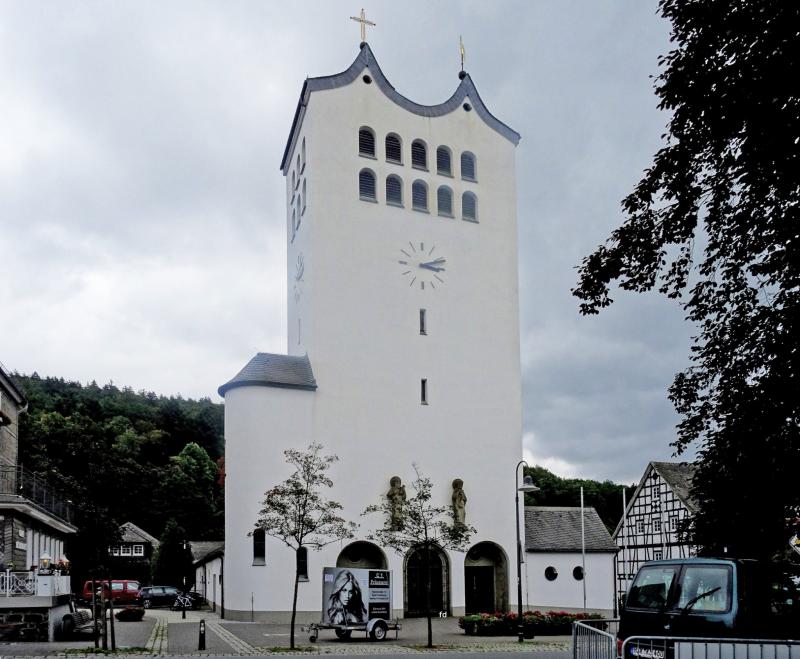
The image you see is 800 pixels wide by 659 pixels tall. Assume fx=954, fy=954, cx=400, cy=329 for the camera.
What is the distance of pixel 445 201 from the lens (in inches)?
1785

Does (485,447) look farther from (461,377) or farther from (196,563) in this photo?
Answer: (196,563)

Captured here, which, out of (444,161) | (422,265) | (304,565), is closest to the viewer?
(304,565)

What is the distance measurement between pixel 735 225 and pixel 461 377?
100ft

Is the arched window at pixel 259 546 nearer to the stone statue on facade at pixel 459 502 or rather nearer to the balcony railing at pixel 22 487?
the balcony railing at pixel 22 487

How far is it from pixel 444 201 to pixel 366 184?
3.95 m

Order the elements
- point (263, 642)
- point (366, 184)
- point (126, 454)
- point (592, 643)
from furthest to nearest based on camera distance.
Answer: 1. point (126, 454)
2. point (366, 184)
3. point (263, 642)
4. point (592, 643)

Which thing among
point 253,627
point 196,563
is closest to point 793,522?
point 253,627

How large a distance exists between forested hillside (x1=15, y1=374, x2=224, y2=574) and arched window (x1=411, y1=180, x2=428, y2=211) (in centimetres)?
3433

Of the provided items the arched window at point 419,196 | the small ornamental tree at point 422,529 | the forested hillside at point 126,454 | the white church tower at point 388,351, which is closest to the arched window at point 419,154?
the white church tower at point 388,351

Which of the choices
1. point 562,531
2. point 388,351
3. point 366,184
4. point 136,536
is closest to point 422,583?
point 562,531

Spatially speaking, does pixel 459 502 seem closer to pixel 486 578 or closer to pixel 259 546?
pixel 486 578

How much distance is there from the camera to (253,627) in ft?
112

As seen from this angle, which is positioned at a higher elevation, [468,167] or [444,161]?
[444,161]

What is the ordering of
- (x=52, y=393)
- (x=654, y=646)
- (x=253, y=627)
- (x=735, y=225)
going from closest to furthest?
(x=654, y=646)
(x=735, y=225)
(x=253, y=627)
(x=52, y=393)
